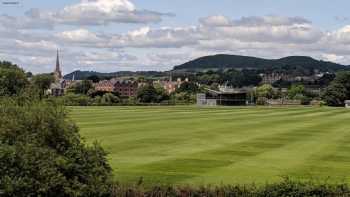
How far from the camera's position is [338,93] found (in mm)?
190875

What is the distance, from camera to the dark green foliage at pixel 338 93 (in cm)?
18988

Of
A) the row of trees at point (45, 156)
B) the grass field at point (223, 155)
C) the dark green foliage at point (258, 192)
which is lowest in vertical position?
the grass field at point (223, 155)

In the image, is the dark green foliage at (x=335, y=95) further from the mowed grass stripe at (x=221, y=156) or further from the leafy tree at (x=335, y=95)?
the mowed grass stripe at (x=221, y=156)

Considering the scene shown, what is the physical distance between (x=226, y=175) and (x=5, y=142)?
10693 millimetres

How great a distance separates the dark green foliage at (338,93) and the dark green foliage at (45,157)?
587 feet

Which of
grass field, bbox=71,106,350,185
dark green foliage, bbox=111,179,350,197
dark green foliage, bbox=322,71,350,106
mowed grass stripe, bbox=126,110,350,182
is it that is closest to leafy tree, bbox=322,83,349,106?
dark green foliage, bbox=322,71,350,106

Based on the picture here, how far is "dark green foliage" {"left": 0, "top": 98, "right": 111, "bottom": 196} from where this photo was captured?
47.2 feet

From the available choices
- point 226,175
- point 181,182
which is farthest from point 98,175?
point 226,175

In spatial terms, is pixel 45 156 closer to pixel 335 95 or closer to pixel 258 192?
pixel 258 192

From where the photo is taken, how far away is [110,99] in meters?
184

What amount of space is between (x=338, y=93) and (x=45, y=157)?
Answer: 18364cm

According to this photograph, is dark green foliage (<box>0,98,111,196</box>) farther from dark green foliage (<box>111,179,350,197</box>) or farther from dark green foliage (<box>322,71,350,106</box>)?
dark green foliage (<box>322,71,350,106</box>)

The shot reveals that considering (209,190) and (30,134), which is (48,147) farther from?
(209,190)

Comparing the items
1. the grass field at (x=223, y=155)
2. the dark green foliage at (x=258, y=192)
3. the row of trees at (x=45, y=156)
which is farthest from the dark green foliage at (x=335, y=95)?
the row of trees at (x=45, y=156)
